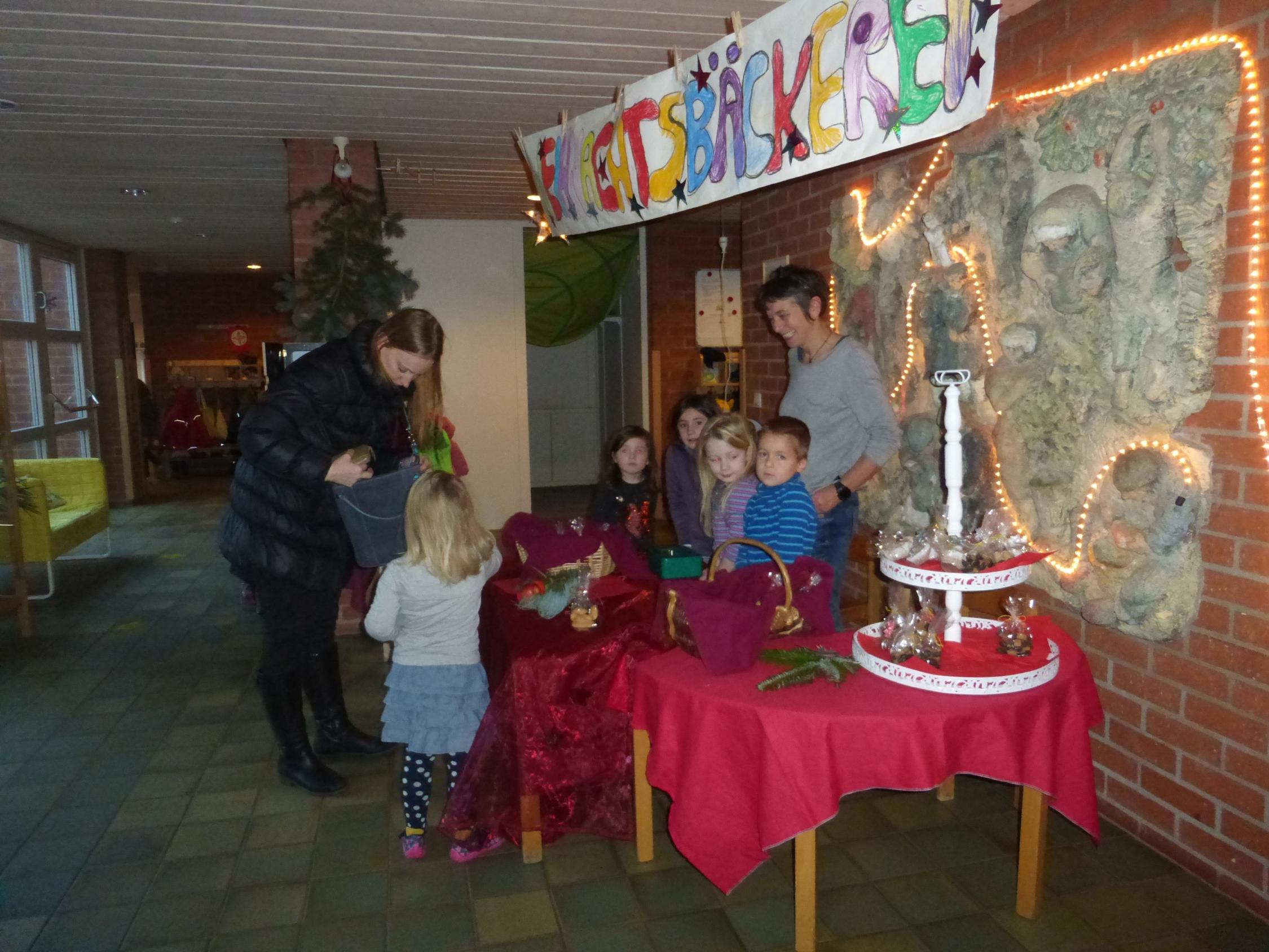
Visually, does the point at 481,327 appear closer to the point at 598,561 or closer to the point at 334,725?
the point at 334,725

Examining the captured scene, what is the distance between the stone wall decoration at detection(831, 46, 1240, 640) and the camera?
2262mm

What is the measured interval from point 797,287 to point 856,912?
195 centimetres

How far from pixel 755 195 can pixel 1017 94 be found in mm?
1868

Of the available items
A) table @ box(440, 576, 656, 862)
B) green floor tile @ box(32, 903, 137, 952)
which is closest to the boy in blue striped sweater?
table @ box(440, 576, 656, 862)

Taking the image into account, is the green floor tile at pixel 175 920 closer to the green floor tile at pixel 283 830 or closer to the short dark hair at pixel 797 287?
the green floor tile at pixel 283 830

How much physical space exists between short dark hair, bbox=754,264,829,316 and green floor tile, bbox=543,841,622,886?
190 centimetres

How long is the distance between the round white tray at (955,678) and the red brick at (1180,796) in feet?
2.26

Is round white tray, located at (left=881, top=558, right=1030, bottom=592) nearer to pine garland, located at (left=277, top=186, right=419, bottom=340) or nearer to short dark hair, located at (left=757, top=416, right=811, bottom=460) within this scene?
short dark hair, located at (left=757, top=416, right=811, bottom=460)

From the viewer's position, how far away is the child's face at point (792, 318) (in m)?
3.10


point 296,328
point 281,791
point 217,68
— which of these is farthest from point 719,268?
point 281,791

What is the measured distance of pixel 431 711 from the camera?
2.64m

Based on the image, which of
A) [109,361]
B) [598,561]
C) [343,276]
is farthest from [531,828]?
[109,361]

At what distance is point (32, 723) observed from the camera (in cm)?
376

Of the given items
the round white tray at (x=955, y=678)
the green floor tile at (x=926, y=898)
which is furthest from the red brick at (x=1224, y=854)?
the round white tray at (x=955, y=678)
